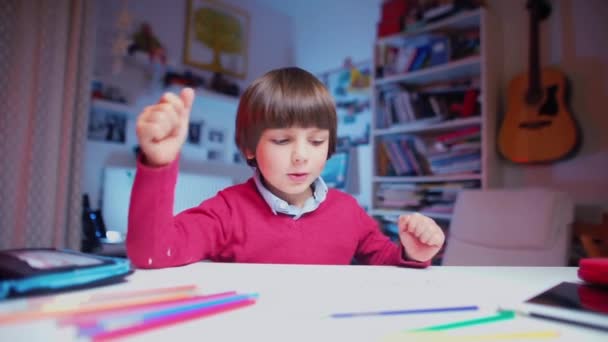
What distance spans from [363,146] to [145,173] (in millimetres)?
2479

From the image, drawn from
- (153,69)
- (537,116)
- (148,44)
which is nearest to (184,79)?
(153,69)

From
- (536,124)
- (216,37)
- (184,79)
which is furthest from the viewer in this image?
(216,37)

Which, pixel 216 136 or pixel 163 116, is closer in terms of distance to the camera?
pixel 163 116

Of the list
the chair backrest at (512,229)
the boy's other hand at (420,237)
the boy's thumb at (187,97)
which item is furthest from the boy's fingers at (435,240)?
the chair backrest at (512,229)

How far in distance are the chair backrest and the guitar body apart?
1.25 feet

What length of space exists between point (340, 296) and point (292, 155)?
1.09 feet

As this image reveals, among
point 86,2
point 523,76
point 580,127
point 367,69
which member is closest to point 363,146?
point 367,69

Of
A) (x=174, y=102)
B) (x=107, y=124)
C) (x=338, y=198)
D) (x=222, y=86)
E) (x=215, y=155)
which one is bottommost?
(x=338, y=198)

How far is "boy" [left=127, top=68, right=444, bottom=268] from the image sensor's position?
0.56 metres

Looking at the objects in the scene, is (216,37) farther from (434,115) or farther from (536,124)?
(536,124)

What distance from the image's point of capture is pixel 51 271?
38 centimetres

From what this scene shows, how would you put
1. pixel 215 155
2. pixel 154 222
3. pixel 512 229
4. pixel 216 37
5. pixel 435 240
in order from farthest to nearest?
pixel 216 37
pixel 215 155
pixel 512 229
pixel 435 240
pixel 154 222

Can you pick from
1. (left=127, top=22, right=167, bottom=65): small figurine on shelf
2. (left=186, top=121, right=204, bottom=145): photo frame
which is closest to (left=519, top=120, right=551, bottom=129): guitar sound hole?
(left=186, top=121, right=204, bottom=145): photo frame

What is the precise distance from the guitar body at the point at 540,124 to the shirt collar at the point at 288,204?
5.02 feet
